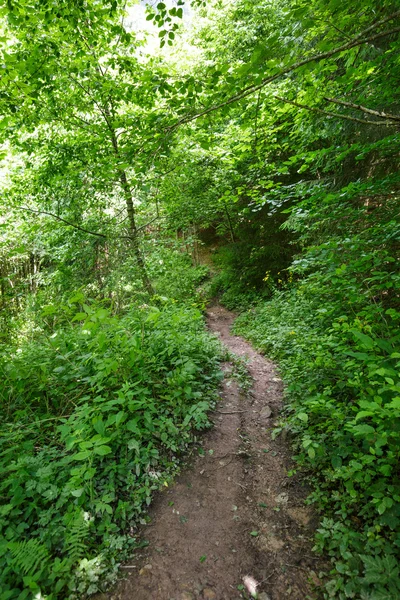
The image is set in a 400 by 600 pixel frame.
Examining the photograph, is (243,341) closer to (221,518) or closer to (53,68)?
(221,518)

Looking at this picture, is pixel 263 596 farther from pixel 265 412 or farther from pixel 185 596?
pixel 265 412

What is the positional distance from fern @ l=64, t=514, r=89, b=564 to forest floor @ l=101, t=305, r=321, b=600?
41 cm

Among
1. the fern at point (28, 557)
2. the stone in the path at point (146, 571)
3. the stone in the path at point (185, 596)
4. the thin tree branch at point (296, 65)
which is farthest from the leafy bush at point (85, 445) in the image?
the thin tree branch at point (296, 65)

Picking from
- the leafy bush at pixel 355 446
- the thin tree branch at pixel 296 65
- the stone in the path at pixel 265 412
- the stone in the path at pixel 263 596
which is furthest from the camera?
the stone in the path at pixel 265 412

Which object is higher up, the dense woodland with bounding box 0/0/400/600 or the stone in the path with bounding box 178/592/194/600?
the dense woodland with bounding box 0/0/400/600

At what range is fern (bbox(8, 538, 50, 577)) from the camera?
2.04m

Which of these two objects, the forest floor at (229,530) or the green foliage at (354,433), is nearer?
the green foliage at (354,433)

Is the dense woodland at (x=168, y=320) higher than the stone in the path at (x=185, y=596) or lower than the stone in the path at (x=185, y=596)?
higher

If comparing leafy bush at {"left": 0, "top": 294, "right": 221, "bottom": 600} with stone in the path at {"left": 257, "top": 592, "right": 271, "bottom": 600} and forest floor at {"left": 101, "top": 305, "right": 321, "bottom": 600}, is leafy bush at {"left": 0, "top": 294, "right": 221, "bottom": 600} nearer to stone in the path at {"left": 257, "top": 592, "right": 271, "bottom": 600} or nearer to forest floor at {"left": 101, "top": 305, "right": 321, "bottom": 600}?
forest floor at {"left": 101, "top": 305, "right": 321, "bottom": 600}

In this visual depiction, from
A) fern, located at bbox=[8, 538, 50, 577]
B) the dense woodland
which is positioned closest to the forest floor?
the dense woodland

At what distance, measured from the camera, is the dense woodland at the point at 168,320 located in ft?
7.32

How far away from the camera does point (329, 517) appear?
246 cm

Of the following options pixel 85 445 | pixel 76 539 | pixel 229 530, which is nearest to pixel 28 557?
pixel 76 539

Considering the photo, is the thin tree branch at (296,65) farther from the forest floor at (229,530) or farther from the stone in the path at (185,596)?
the stone in the path at (185,596)
